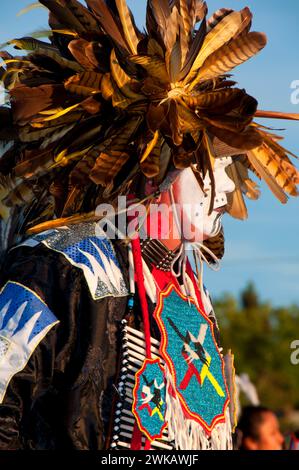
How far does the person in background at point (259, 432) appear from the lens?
6078 mm

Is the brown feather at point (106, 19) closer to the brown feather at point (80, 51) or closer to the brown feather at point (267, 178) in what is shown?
the brown feather at point (80, 51)

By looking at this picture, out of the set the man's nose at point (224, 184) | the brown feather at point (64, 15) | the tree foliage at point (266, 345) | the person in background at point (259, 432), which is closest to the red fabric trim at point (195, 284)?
the man's nose at point (224, 184)

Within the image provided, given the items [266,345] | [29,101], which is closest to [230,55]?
[29,101]

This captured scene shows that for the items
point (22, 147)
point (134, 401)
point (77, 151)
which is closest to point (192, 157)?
point (77, 151)

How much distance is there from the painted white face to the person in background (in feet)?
8.13

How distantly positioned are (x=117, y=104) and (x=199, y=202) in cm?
52

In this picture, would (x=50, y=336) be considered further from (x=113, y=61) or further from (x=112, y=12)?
(x=112, y=12)

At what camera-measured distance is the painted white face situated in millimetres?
3895

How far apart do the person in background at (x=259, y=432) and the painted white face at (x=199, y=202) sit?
8.13ft

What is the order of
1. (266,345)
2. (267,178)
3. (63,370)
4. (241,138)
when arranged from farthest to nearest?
(266,345)
(267,178)
(241,138)
(63,370)

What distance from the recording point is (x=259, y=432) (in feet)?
20.0

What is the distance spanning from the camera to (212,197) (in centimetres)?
375

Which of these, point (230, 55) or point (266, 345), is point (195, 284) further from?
point (266, 345)

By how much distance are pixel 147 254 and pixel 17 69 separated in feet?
2.96
